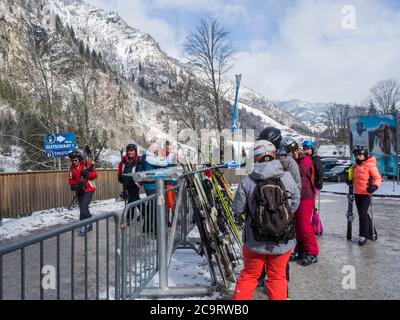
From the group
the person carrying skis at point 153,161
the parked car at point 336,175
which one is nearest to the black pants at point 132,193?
the person carrying skis at point 153,161

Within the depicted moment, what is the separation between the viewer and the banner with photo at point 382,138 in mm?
17109

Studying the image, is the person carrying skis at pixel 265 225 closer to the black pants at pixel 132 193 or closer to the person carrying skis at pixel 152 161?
the person carrying skis at pixel 152 161

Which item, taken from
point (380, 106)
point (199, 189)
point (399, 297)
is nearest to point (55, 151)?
point (199, 189)

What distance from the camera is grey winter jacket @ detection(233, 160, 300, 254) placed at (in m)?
3.45

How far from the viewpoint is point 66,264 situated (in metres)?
3.04

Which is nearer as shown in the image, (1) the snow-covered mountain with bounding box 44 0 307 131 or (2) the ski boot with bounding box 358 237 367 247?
(2) the ski boot with bounding box 358 237 367 247

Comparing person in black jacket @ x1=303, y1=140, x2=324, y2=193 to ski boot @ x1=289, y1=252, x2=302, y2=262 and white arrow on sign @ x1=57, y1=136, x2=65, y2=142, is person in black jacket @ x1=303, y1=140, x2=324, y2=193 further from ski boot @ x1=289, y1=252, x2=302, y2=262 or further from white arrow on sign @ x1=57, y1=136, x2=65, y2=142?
white arrow on sign @ x1=57, y1=136, x2=65, y2=142

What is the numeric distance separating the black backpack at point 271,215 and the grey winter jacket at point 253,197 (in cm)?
8

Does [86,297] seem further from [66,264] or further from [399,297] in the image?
[399,297]

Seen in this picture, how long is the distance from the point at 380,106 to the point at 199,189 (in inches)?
2444

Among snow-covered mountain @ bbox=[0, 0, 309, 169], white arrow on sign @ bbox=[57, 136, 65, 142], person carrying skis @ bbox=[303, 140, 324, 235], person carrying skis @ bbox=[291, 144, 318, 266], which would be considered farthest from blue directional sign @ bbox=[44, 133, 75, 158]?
person carrying skis @ bbox=[291, 144, 318, 266]

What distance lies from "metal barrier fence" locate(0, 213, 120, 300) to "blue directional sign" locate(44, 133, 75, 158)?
10767mm

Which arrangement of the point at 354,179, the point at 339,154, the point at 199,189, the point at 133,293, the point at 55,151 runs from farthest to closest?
1. the point at 339,154
2. the point at 55,151
3. the point at 354,179
4. the point at 199,189
5. the point at 133,293

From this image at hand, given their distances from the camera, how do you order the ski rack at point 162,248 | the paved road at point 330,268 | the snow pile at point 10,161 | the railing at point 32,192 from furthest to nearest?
the snow pile at point 10,161
the railing at point 32,192
the ski rack at point 162,248
the paved road at point 330,268
